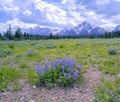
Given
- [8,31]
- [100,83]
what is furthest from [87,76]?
[8,31]

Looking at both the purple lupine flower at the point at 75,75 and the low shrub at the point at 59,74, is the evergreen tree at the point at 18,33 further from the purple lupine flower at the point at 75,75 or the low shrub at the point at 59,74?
the purple lupine flower at the point at 75,75

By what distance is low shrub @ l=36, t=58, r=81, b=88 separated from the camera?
703cm

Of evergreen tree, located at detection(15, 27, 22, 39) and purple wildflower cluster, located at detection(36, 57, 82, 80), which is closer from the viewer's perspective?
purple wildflower cluster, located at detection(36, 57, 82, 80)

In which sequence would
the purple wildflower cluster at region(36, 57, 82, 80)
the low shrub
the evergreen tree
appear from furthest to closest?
the evergreen tree
the purple wildflower cluster at region(36, 57, 82, 80)
the low shrub

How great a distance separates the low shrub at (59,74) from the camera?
703 cm

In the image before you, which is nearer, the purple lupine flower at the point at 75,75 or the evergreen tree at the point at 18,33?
the purple lupine flower at the point at 75,75

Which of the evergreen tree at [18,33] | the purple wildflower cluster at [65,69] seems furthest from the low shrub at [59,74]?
the evergreen tree at [18,33]

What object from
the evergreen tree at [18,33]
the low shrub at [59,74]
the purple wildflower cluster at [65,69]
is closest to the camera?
the low shrub at [59,74]

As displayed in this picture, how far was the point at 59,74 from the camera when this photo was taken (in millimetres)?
7141

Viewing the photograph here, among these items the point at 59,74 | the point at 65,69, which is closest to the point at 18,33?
the point at 65,69

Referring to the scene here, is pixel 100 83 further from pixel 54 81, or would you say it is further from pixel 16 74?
pixel 16 74

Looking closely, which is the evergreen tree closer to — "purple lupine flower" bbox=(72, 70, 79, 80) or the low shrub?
the low shrub

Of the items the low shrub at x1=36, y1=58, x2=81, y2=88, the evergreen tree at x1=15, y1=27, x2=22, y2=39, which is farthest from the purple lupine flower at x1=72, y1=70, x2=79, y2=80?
the evergreen tree at x1=15, y1=27, x2=22, y2=39

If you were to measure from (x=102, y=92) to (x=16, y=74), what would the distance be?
296 centimetres
